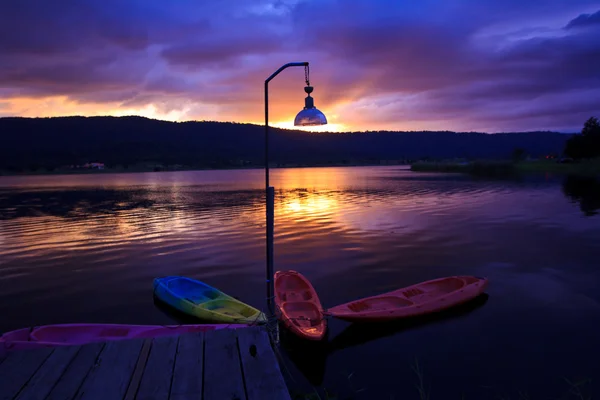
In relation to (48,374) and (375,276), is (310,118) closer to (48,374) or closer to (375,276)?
(48,374)

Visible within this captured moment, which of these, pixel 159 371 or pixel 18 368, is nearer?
pixel 159 371

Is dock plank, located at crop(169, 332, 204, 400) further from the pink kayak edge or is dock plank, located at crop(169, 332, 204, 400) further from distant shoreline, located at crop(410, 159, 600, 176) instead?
distant shoreline, located at crop(410, 159, 600, 176)

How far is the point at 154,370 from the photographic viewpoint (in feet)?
17.0

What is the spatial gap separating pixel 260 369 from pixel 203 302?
6234mm

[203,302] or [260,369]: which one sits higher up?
[260,369]

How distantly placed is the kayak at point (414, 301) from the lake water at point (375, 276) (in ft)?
1.42

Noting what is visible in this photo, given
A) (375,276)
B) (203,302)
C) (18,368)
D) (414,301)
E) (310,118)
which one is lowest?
(375,276)

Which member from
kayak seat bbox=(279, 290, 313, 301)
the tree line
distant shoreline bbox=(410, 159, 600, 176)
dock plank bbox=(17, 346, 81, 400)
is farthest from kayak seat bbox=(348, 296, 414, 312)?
the tree line

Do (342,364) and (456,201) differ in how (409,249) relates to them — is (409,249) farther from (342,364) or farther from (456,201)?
(456,201)

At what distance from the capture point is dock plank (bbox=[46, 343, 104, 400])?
4.73 metres

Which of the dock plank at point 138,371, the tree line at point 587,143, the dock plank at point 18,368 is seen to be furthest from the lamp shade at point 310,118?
the tree line at point 587,143

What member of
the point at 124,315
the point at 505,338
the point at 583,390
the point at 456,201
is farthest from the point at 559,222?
the point at 124,315

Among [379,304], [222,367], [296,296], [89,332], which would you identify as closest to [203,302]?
[296,296]

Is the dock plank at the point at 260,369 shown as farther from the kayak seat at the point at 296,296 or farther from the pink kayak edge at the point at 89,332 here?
the kayak seat at the point at 296,296
